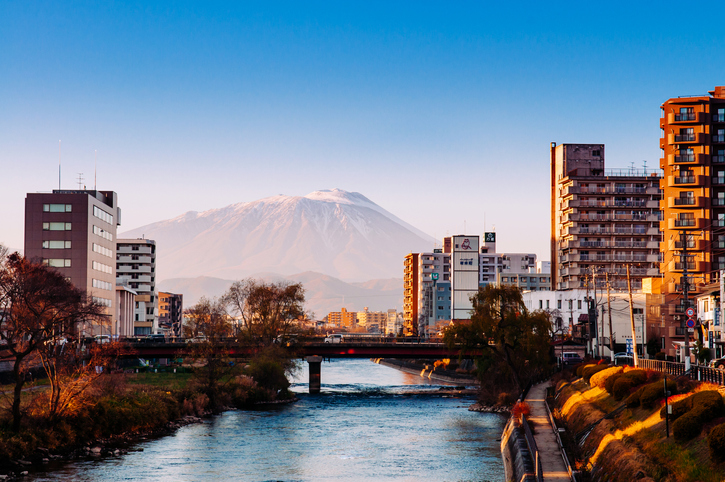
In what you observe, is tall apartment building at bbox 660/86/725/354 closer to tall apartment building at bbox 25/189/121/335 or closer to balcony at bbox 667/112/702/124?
balcony at bbox 667/112/702/124

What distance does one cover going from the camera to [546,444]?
49.1 m

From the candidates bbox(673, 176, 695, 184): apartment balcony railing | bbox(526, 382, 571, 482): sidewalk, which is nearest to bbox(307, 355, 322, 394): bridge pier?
bbox(526, 382, 571, 482): sidewalk

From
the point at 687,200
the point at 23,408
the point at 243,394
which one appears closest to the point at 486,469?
the point at 23,408

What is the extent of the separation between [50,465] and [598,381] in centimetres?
4305

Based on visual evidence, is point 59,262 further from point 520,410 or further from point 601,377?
point 601,377

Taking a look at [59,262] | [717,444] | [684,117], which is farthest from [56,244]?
[717,444]

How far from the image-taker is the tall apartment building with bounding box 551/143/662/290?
501ft

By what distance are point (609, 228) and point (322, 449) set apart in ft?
351

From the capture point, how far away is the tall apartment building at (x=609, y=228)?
501ft

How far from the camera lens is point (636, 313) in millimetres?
127875

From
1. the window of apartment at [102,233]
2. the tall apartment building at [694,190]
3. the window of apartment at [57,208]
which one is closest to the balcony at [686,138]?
the tall apartment building at [694,190]

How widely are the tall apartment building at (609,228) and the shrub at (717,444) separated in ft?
414

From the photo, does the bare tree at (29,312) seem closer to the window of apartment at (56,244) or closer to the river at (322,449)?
the river at (322,449)

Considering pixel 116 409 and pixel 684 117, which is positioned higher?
pixel 684 117
